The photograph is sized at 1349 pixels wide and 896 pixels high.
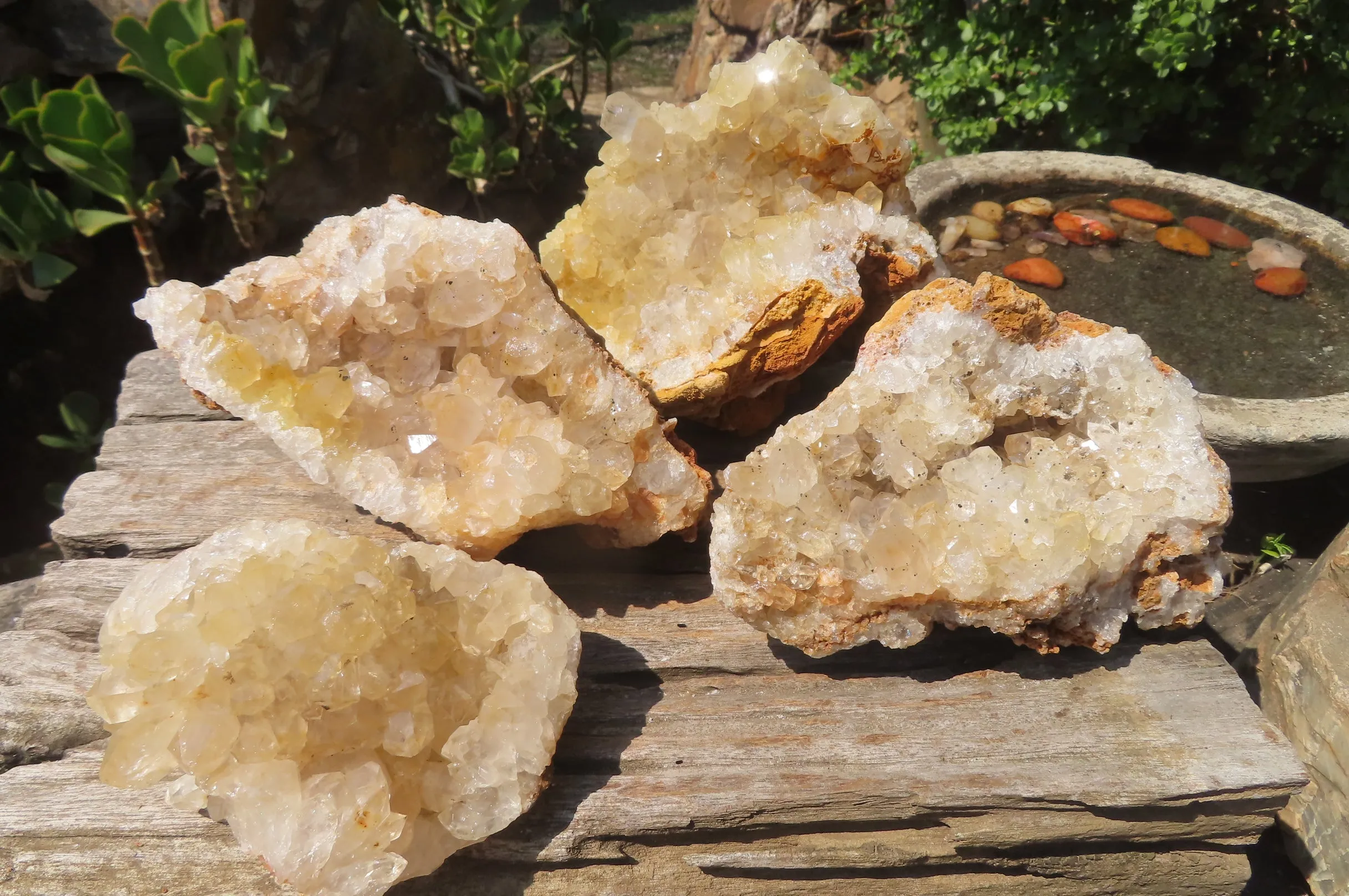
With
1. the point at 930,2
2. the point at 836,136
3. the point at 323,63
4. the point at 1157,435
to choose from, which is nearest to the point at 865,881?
the point at 1157,435

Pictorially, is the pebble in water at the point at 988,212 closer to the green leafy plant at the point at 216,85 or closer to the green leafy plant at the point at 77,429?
the green leafy plant at the point at 216,85

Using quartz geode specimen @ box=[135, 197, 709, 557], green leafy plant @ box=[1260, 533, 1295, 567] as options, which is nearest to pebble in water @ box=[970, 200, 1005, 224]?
green leafy plant @ box=[1260, 533, 1295, 567]

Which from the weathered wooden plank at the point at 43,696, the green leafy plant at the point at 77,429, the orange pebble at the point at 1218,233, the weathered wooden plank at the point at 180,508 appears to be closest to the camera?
the weathered wooden plank at the point at 43,696

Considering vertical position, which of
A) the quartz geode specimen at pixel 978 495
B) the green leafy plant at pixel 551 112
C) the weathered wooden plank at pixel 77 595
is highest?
the green leafy plant at pixel 551 112

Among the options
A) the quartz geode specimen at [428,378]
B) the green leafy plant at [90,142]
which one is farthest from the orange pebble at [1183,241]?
the green leafy plant at [90,142]

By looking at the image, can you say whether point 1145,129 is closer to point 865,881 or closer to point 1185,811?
point 1185,811

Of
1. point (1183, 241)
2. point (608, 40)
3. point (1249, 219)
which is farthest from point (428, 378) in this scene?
point (608, 40)

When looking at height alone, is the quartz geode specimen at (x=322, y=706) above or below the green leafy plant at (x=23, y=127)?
below
